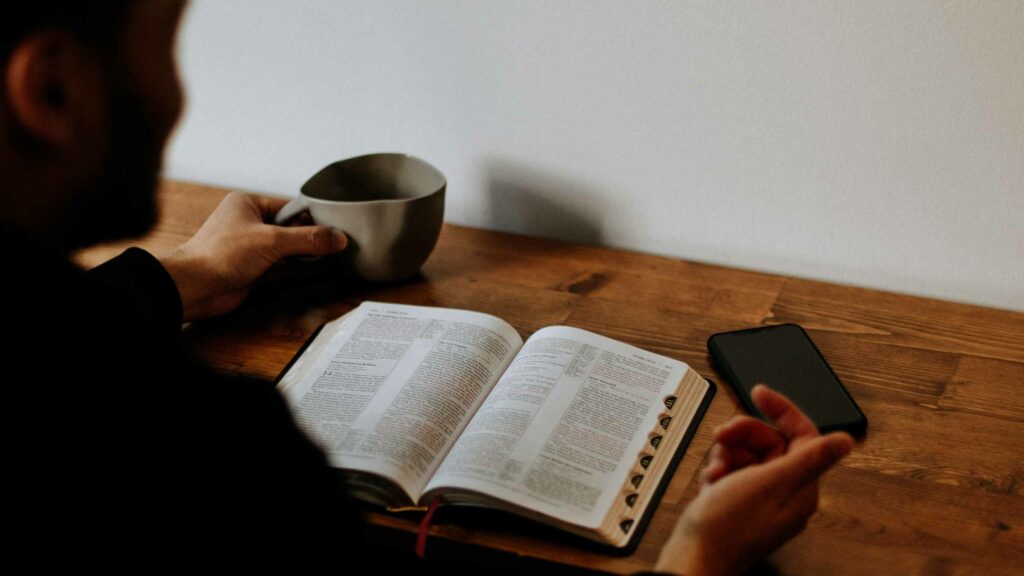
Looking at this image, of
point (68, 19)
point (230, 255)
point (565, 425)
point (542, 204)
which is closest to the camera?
point (68, 19)

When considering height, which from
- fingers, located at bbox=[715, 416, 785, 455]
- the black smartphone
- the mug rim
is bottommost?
the black smartphone

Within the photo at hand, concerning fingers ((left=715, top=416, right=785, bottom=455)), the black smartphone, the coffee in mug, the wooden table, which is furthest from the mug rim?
fingers ((left=715, top=416, right=785, bottom=455))

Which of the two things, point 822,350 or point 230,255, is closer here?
point 822,350

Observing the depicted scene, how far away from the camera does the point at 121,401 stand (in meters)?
0.62

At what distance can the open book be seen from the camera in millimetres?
829

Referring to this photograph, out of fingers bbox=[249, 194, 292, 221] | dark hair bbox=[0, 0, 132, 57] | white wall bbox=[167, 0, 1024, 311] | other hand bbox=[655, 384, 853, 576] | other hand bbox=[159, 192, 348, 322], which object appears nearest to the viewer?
dark hair bbox=[0, 0, 132, 57]

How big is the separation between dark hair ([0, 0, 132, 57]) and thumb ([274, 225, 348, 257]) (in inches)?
19.9

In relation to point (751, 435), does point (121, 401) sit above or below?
above

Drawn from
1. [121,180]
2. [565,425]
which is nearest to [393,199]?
[565,425]

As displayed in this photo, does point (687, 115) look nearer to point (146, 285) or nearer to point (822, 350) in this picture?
point (822, 350)

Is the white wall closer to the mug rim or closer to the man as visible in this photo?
the mug rim

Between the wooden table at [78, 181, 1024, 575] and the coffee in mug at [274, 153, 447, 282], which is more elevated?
the coffee in mug at [274, 153, 447, 282]

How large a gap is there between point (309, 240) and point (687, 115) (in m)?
0.43

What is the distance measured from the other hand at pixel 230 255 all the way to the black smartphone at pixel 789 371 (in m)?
0.43
